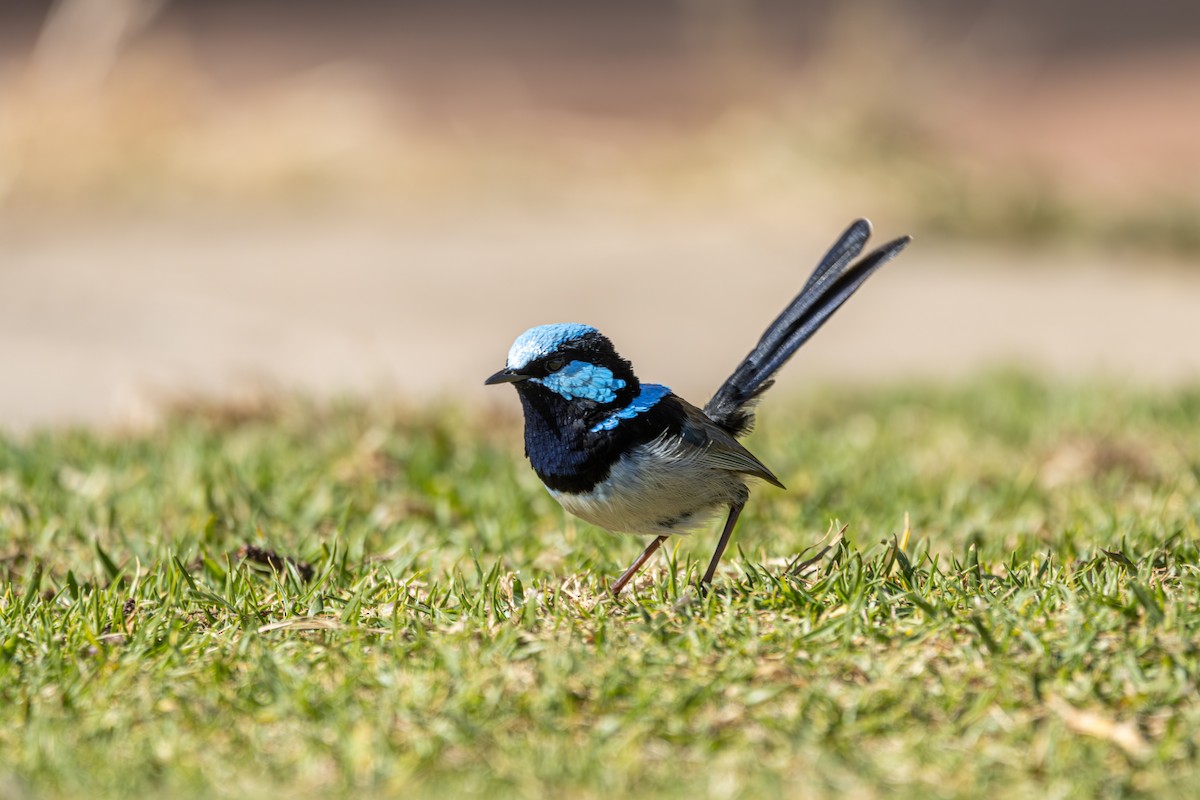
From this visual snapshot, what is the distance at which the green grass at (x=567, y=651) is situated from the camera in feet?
8.89

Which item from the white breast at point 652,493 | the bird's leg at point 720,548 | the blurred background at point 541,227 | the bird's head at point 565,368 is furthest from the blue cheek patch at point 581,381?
the blurred background at point 541,227

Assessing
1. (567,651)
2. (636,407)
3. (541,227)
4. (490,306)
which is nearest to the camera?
(567,651)

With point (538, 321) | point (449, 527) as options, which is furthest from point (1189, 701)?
point (538, 321)

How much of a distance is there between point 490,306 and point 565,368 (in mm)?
6091

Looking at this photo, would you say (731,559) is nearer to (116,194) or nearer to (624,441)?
(624,441)

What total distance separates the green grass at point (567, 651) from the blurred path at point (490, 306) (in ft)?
8.63

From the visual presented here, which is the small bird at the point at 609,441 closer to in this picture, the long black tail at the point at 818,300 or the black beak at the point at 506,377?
the black beak at the point at 506,377

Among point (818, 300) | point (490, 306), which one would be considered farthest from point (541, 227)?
point (818, 300)

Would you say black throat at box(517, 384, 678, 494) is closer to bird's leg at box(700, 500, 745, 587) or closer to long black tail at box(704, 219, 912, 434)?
bird's leg at box(700, 500, 745, 587)

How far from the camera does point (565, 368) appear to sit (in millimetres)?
3416

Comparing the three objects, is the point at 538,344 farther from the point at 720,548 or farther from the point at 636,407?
the point at 720,548

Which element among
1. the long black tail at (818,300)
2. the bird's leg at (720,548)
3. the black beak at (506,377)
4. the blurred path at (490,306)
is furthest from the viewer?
the blurred path at (490,306)

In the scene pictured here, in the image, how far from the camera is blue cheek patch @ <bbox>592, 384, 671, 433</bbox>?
3424 mm

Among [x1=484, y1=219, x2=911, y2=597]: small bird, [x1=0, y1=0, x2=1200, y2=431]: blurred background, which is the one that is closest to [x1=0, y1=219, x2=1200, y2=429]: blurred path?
[x1=0, y1=0, x2=1200, y2=431]: blurred background
